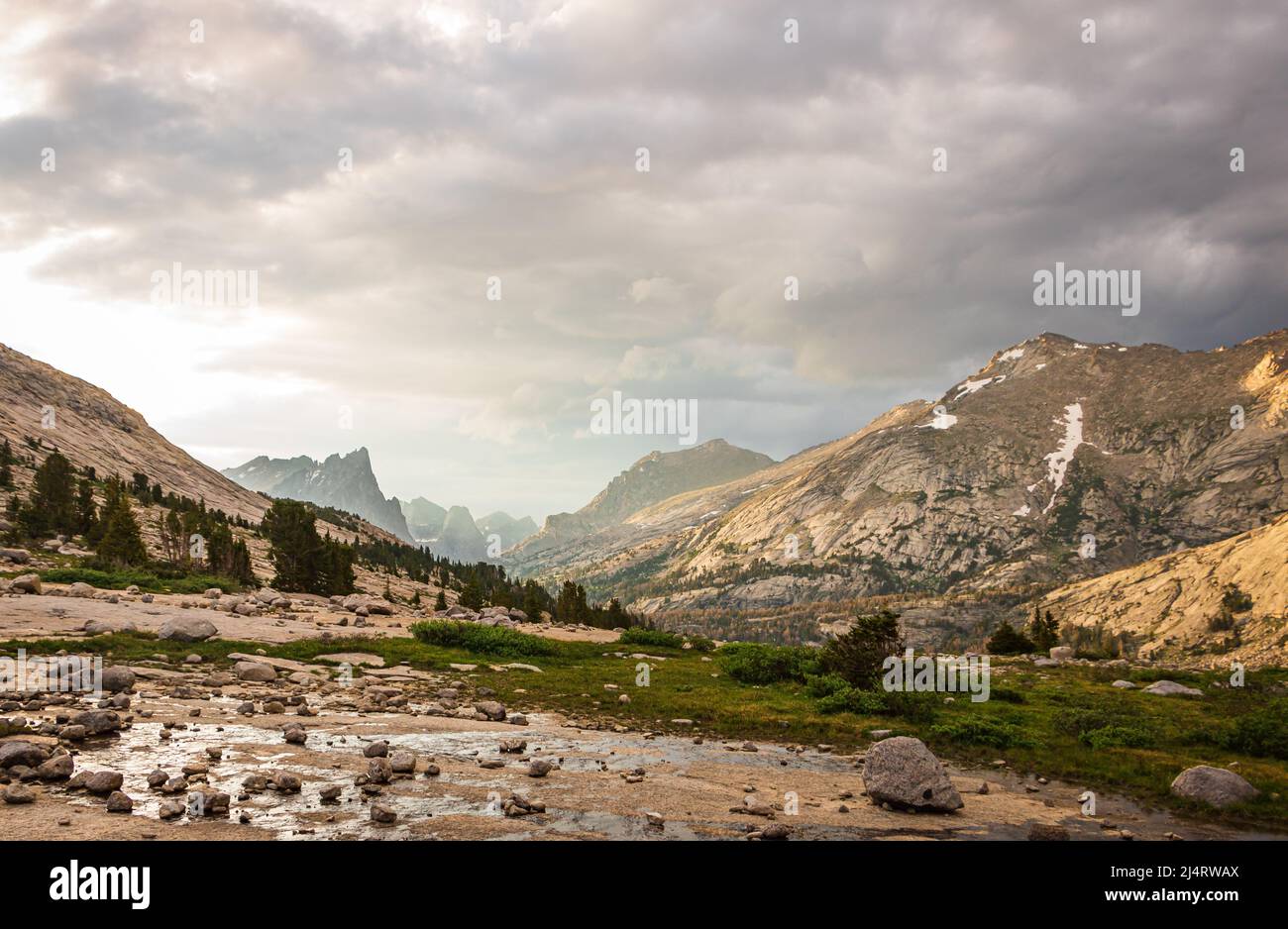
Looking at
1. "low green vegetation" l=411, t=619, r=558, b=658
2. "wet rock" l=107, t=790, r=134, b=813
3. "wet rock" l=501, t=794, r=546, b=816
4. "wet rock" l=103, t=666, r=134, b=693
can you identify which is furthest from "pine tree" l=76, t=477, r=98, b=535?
"wet rock" l=501, t=794, r=546, b=816

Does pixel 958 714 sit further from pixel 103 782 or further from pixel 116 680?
pixel 116 680

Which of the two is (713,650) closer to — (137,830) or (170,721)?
(170,721)

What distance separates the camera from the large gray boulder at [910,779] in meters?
18.5

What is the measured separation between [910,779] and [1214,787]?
35.4 feet

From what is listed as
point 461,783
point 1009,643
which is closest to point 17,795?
point 461,783

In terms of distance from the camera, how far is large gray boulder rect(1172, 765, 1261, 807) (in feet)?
67.9

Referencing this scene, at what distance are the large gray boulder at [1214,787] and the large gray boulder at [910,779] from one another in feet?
28.6

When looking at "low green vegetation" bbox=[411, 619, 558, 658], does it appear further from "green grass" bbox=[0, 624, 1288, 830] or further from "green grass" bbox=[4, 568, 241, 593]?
"green grass" bbox=[4, 568, 241, 593]

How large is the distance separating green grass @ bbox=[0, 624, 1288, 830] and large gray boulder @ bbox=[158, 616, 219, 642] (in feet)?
2.96
